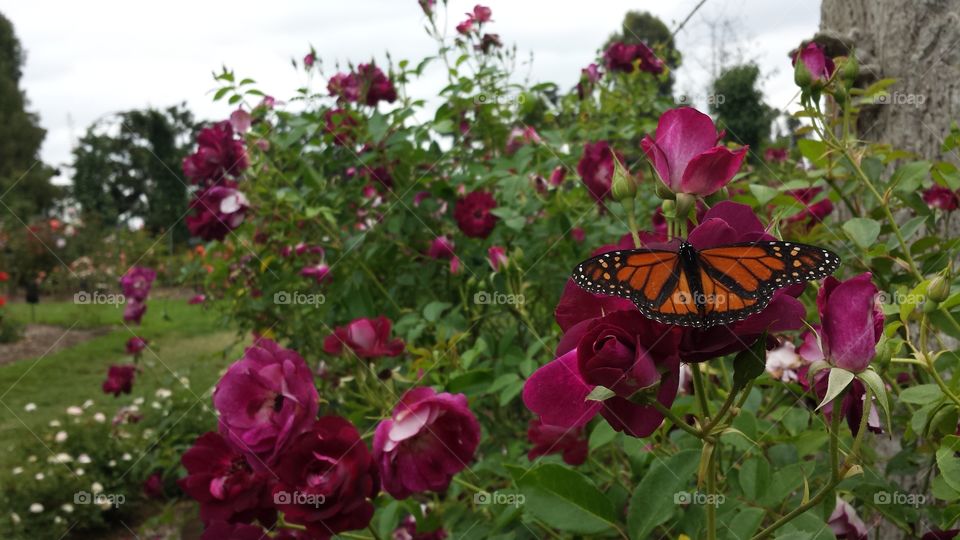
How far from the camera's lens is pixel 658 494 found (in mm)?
633

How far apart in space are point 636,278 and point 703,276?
47mm

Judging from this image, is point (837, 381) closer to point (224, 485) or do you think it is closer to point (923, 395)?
point (923, 395)

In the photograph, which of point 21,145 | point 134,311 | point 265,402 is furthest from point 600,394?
point 21,145

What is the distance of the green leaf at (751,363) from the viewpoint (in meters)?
0.50

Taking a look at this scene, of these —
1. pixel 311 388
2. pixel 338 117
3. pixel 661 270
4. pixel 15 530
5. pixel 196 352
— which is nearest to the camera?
pixel 661 270

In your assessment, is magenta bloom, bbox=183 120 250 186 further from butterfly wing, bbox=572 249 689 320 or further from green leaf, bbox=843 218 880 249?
butterfly wing, bbox=572 249 689 320

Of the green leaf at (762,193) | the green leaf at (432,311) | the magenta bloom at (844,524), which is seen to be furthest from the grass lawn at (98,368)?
the magenta bloom at (844,524)

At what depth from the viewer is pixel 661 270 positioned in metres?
0.50

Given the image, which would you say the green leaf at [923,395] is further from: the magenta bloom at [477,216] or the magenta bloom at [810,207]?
the magenta bloom at [477,216]

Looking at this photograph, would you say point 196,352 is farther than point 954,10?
Yes

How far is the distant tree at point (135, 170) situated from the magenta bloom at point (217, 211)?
1532 cm

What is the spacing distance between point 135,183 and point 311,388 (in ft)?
70.7

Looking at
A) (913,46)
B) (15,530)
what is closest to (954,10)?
(913,46)

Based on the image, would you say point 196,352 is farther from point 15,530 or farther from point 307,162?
point 307,162
